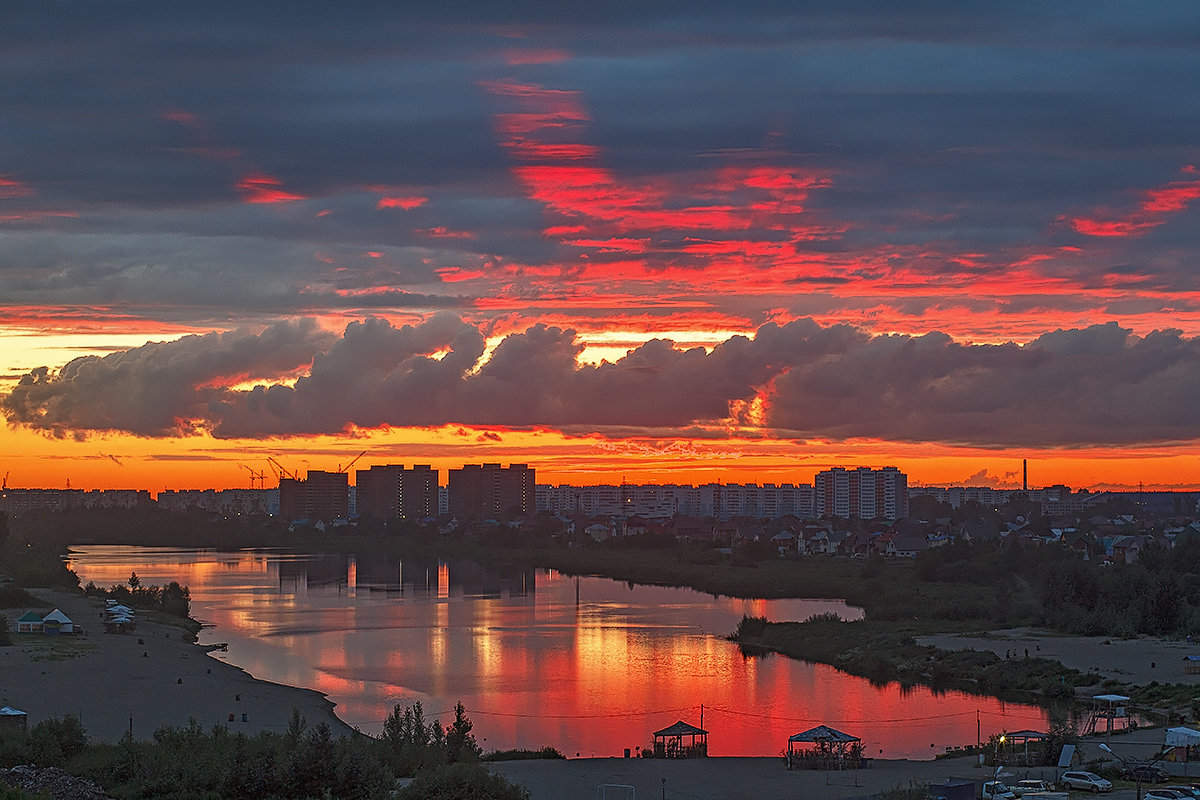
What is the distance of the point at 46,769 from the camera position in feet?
90.0

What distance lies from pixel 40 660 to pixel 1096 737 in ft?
125

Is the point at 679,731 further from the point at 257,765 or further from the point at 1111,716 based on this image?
the point at 1111,716

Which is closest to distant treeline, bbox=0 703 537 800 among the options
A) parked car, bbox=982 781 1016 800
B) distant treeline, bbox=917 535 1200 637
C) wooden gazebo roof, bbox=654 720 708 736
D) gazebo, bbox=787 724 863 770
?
wooden gazebo roof, bbox=654 720 708 736

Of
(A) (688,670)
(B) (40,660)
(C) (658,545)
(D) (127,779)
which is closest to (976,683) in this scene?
(A) (688,670)

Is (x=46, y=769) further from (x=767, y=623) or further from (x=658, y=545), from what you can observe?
(x=658, y=545)

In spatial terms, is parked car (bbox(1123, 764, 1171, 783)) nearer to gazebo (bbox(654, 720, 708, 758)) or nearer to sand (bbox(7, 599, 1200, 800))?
sand (bbox(7, 599, 1200, 800))

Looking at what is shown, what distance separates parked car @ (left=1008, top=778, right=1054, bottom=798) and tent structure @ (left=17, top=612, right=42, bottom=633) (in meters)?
46.2

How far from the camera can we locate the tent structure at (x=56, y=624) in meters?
57.8

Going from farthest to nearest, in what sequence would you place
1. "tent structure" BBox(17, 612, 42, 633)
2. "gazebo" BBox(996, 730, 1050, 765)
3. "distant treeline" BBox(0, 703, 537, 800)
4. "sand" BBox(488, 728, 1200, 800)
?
"tent structure" BBox(17, 612, 42, 633)
"gazebo" BBox(996, 730, 1050, 765)
"sand" BBox(488, 728, 1200, 800)
"distant treeline" BBox(0, 703, 537, 800)

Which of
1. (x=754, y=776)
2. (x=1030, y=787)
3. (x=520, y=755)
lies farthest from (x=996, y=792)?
(x=520, y=755)

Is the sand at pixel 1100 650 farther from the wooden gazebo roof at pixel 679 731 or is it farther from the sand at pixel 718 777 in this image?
the wooden gazebo roof at pixel 679 731

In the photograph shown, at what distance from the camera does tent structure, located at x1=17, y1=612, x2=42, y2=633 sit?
188 ft

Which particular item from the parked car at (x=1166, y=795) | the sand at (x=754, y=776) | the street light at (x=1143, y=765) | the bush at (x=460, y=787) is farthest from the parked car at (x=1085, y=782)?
the bush at (x=460, y=787)

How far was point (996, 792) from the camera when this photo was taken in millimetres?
25484
